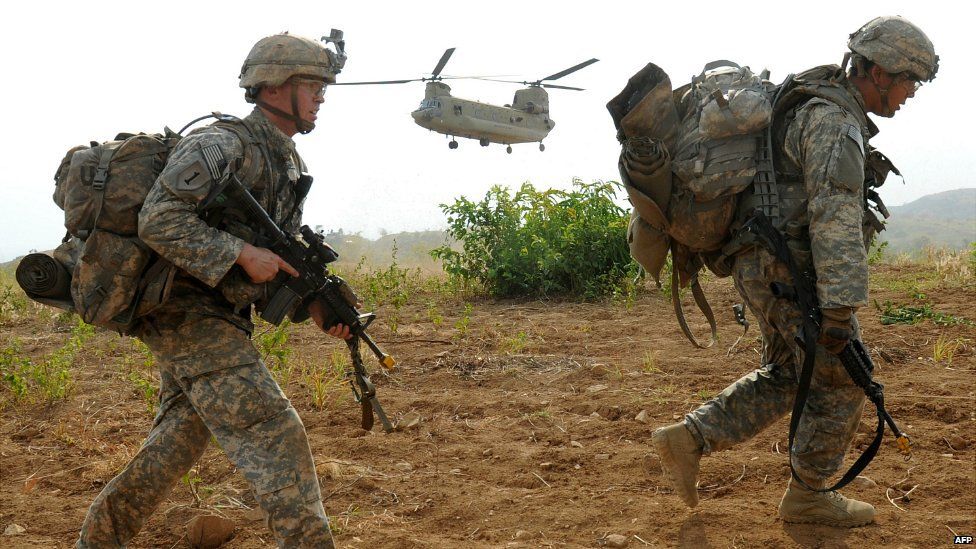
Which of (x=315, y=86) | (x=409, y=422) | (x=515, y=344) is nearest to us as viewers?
(x=315, y=86)

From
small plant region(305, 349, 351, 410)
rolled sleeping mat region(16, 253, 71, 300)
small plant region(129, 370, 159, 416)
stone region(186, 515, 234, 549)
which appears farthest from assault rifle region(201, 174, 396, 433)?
small plant region(305, 349, 351, 410)

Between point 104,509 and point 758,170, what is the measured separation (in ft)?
8.78

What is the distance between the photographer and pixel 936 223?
206 feet

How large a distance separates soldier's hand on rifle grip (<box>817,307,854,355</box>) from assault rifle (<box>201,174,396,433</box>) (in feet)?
5.10

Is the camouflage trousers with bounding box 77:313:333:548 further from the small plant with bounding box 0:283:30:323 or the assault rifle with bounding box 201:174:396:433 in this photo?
the small plant with bounding box 0:283:30:323

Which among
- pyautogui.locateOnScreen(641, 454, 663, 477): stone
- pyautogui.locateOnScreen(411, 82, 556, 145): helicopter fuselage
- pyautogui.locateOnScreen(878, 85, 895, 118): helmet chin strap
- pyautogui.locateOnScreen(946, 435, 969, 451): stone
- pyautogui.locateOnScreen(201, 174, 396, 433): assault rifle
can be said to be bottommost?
pyautogui.locateOnScreen(641, 454, 663, 477): stone

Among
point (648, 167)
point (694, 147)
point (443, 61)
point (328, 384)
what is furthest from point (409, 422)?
point (443, 61)

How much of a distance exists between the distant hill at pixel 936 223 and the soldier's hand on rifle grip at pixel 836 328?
35.8 meters

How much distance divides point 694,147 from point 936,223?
68265 mm

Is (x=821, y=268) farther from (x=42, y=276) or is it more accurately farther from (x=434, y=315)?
(x=434, y=315)

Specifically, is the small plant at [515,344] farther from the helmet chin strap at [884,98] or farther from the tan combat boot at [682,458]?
the helmet chin strap at [884,98]

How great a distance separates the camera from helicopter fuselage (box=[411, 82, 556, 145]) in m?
21.3

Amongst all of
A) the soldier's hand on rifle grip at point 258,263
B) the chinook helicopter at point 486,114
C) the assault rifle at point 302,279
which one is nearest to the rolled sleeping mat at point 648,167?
the assault rifle at point 302,279

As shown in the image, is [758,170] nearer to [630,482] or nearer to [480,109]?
[630,482]
